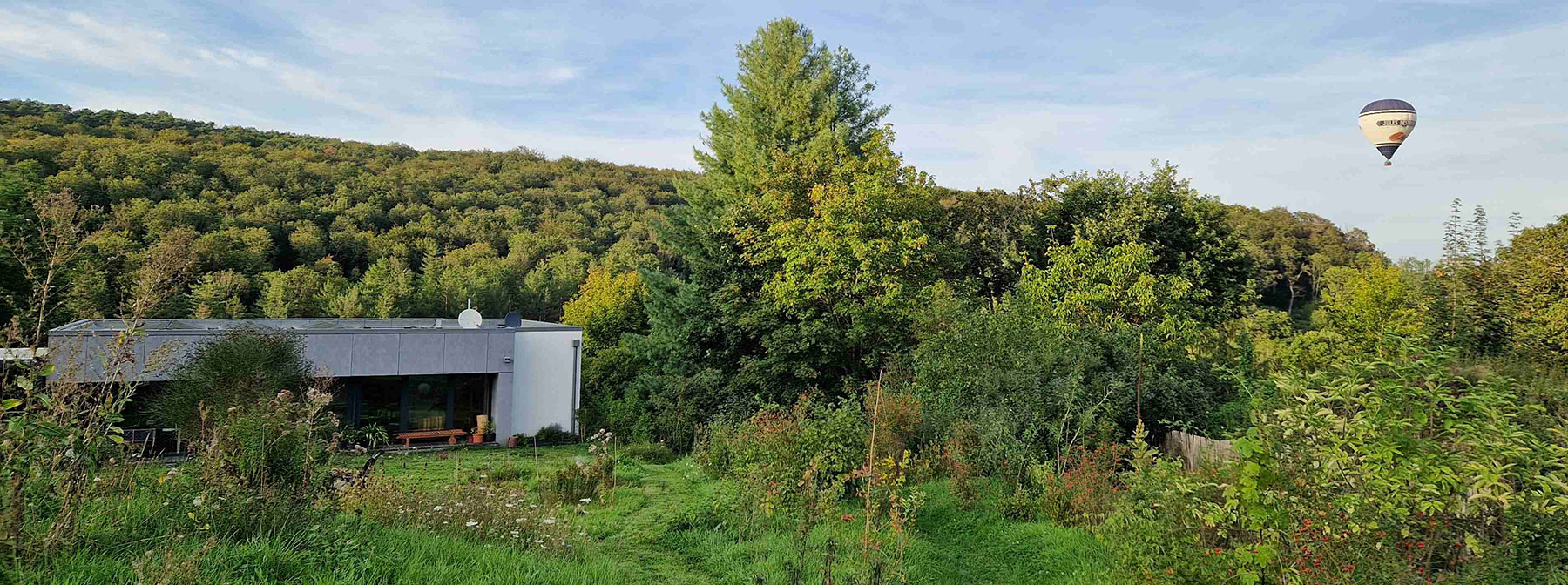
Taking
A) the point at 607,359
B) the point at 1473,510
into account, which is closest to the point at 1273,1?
the point at 1473,510

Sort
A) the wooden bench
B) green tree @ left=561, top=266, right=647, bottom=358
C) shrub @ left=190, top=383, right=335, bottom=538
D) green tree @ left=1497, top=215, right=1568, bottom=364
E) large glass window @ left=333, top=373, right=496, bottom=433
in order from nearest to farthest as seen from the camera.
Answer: shrub @ left=190, top=383, right=335, bottom=538 → green tree @ left=1497, top=215, right=1568, bottom=364 → large glass window @ left=333, top=373, right=496, bottom=433 → the wooden bench → green tree @ left=561, top=266, right=647, bottom=358

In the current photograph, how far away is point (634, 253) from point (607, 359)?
14.9 meters

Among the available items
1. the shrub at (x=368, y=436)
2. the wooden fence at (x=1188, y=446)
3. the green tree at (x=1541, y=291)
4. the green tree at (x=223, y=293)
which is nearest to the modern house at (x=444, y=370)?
the shrub at (x=368, y=436)

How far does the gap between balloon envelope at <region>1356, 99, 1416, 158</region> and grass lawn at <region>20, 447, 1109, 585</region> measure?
38.4 feet

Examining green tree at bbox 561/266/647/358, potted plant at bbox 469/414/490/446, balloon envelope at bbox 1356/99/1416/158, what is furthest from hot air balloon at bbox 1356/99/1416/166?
green tree at bbox 561/266/647/358

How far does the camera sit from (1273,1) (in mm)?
12914

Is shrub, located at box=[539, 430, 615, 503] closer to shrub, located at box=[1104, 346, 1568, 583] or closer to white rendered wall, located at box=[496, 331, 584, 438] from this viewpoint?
shrub, located at box=[1104, 346, 1568, 583]

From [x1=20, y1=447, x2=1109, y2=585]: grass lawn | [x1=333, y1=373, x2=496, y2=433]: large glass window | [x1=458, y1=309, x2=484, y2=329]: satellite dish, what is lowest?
[x1=333, y1=373, x2=496, y2=433]: large glass window

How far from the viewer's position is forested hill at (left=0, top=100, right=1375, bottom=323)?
3122 cm

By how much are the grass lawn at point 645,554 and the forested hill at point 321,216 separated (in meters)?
23.4

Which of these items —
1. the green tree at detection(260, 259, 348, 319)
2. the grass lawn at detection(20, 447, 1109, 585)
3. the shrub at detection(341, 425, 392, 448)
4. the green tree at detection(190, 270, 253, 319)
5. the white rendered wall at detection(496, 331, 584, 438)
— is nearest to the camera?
the grass lawn at detection(20, 447, 1109, 585)

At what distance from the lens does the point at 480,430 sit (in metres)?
18.3

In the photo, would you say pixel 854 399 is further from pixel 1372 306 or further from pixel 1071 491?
pixel 1372 306

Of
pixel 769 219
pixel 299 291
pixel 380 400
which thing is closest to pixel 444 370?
pixel 380 400
